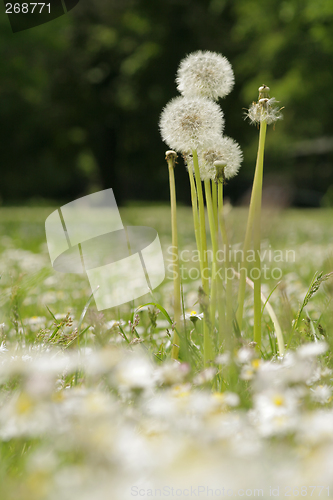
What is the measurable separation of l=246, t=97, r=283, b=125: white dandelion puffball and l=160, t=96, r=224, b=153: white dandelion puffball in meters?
0.09

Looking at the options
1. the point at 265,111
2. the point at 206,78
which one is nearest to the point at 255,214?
the point at 265,111

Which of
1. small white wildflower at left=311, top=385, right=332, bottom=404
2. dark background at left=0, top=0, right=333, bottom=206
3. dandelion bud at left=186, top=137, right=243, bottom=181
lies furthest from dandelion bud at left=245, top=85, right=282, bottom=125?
dark background at left=0, top=0, right=333, bottom=206

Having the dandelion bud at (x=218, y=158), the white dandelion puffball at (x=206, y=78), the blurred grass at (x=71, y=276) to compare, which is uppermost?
the white dandelion puffball at (x=206, y=78)

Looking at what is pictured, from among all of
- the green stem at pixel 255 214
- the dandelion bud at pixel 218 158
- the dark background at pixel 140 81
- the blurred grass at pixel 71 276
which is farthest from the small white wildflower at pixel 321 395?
the dark background at pixel 140 81

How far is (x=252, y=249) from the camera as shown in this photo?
1341 mm

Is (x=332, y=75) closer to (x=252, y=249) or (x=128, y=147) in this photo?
(x=128, y=147)

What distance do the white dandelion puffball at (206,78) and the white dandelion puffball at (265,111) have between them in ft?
0.40

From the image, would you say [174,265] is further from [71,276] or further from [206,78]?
[71,276]

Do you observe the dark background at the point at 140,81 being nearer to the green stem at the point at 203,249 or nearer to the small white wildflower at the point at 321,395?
the green stem at the point at 203,249

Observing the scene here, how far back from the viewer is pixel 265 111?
1203 millimetres

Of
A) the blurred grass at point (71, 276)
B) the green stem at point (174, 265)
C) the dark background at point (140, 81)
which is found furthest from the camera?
the dark background at point (140, 81)

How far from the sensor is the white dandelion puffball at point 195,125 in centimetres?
121

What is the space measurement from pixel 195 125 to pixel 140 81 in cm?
1896

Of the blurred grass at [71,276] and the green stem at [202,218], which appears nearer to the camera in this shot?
the green stem at [202,218]
